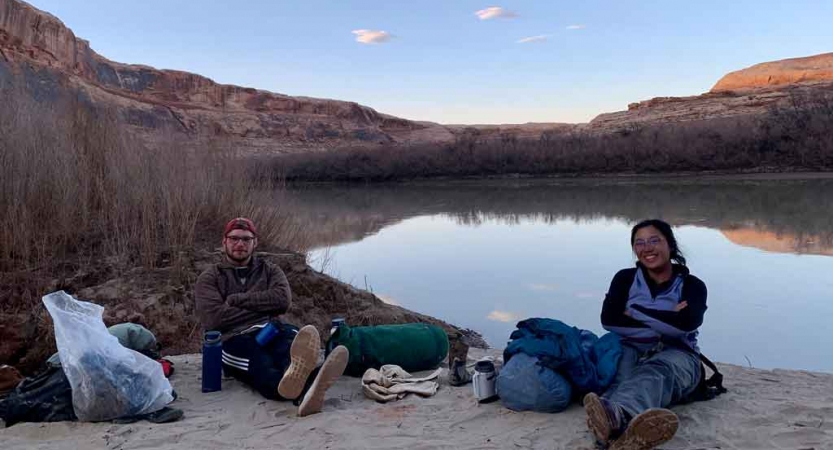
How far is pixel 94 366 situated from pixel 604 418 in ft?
7.12

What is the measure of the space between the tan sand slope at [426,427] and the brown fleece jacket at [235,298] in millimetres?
437

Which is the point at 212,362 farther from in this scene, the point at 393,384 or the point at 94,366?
the point at 393,384

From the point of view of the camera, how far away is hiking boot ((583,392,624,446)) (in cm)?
248

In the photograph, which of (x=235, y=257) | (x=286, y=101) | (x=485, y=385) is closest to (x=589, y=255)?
(x=485, y=385)

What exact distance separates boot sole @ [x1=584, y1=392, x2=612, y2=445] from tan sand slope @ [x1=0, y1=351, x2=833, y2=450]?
0.33 ft

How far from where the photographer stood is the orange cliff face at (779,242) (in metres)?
7.96

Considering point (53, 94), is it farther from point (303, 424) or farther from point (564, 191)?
point (564, 191)

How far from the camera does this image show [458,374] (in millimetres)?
3566

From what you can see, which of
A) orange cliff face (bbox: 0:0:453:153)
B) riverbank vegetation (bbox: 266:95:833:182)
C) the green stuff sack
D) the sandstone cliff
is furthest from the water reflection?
orange cliff face (bbox: 0:0:453:153)

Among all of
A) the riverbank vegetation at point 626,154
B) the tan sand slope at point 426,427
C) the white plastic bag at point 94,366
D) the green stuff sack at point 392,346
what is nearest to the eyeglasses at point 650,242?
the tan sand slope at point 426,427

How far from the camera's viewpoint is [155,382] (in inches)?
125

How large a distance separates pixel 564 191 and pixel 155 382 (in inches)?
640

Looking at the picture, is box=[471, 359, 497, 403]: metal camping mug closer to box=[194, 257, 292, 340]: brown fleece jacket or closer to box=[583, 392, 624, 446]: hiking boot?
box=[583, 392, 624, 446]: hiking boot

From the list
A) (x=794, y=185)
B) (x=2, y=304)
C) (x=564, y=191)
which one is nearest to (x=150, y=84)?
(x=564, y=191)
